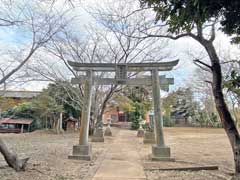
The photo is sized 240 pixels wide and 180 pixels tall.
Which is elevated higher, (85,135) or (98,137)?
(85,135)

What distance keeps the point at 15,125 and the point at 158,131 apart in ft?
67.2

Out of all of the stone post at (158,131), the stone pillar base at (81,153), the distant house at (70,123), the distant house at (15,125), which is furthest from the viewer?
the distant house at (70,123)

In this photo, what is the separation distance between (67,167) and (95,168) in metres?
0.73

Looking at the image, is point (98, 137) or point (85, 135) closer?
point (85, 135)

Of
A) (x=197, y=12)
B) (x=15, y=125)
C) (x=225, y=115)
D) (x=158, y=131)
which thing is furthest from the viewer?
(x=15, y=125)

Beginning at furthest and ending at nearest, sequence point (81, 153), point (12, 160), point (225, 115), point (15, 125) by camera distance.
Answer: point (15, 125), point (81, 153), point (12, 160), point (225, 115)

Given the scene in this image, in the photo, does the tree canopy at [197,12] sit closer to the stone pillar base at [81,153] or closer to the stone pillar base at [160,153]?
the stone pillar base at [160,153]

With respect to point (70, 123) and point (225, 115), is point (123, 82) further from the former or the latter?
point (70, 123)

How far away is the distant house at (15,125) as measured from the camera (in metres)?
25.3

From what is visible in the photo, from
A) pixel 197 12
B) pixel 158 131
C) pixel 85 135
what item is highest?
pixel 197 12

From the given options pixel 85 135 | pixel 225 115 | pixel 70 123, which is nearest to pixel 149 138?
pixel 85 135

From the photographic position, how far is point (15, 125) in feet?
88.0

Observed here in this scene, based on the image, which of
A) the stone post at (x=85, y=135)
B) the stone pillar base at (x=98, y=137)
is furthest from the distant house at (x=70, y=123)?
the stone post at (x=85, y=135)

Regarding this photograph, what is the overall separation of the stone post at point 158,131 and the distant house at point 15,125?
17.9m
